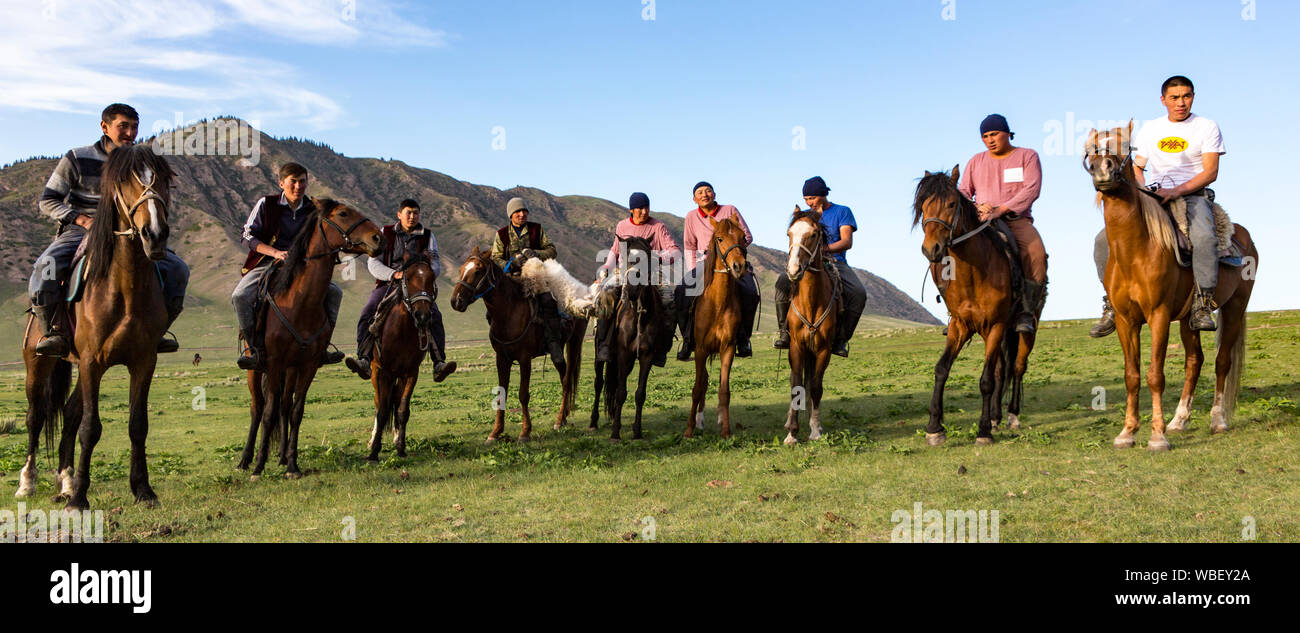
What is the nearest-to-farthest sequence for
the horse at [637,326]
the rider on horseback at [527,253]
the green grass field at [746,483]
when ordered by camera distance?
the green grass field at [746,483] < the horse at [637,326] < the rider on horseback at [527,253]

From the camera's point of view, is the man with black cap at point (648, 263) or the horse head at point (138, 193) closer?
the horse head at point (138, 193)

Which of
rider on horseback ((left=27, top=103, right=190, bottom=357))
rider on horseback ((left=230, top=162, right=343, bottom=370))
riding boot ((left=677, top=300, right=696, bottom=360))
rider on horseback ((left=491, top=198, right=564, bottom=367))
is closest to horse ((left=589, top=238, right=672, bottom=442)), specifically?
riding boot ((left=677, top=300, right=696, bottom=360))

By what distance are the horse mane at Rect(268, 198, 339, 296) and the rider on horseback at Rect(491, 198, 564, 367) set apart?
3.68m

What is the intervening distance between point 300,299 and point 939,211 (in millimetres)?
8481

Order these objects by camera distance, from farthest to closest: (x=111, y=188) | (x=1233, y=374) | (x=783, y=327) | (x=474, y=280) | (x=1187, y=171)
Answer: (x=474, y=280) < (x=783, y=327) < (x=1233, y=374) < (x=1187, y=171) < (x=111, y=188)

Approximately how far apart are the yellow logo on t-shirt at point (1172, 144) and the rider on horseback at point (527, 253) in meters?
9.46

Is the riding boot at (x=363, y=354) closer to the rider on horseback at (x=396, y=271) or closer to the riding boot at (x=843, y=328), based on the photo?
the rider on horseback at (x=396, y=271)

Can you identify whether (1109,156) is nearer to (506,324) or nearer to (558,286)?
(558,286)

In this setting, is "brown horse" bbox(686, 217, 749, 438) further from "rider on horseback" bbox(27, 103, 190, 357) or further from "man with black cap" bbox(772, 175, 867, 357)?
"rider on horseback" bbox(27, 103, 190, 357)

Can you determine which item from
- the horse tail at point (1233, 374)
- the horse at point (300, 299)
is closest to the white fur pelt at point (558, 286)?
the horse at point (300, 299)

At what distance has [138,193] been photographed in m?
8.08

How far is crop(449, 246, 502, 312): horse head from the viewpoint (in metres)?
12.7

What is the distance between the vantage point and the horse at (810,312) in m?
11.3

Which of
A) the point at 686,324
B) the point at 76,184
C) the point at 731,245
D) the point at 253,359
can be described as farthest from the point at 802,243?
the point at 76,184
